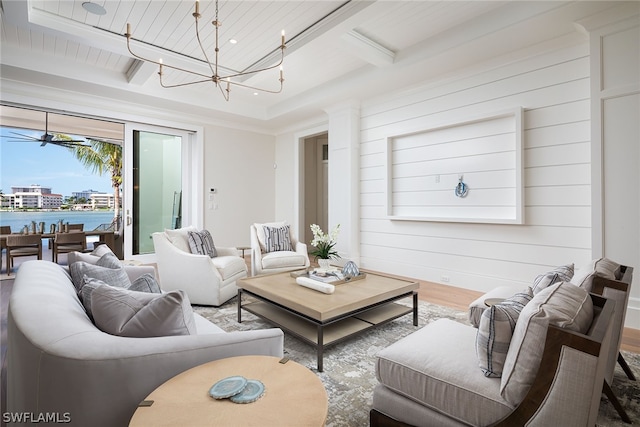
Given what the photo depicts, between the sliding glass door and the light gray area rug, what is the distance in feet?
10.1

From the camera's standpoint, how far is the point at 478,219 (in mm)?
3910

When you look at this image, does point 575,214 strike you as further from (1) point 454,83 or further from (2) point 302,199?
(2) point 302,199

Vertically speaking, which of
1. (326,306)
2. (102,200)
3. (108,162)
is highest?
(108,162)

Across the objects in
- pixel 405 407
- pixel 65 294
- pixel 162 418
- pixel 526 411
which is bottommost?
pixel 405 407

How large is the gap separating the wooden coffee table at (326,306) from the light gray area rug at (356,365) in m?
0.13

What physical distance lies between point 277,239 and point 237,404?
3.60m

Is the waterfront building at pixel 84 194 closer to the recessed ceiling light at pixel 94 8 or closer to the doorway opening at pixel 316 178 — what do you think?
the doorway opening at pixel 316 178

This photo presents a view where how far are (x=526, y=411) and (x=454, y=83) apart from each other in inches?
161

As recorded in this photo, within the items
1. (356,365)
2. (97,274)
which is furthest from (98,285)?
(356,365)

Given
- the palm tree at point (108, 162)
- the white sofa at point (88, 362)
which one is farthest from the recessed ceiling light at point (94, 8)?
the palm tree at point (108, 162)

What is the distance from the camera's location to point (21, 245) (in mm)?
5148

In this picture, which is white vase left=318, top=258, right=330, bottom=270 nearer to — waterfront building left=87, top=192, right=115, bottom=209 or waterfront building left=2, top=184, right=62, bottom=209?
waterfront building left=87, top=192, right=115, bottom=209

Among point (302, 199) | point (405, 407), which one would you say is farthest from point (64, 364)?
point (302, 199)

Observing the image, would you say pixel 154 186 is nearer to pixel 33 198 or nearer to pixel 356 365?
pixel 33 198
